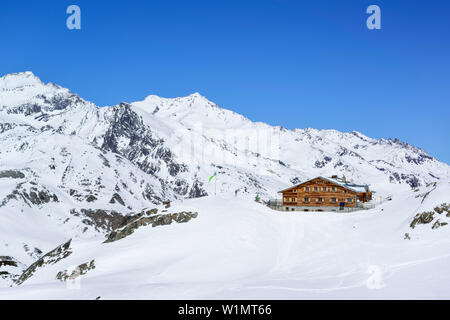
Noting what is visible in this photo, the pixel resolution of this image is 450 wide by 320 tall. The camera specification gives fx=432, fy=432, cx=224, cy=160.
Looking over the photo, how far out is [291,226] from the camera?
57906mm

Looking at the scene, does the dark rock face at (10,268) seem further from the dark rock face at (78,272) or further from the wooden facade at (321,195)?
the wooden facade at (321,195)

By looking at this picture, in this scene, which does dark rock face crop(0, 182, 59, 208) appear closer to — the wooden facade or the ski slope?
the ski slope

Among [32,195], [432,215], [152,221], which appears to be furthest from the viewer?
[32,195]

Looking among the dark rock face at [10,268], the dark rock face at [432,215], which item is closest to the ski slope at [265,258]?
the dark rock face at [432,215]

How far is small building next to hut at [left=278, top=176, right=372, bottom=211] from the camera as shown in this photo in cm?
7050

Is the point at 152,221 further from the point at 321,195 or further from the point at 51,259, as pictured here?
the point at 321,195

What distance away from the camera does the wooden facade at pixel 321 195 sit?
70562 millimetres

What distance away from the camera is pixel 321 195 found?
72125mm

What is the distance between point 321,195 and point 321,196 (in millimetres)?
167

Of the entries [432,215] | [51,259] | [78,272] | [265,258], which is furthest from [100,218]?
[432,215]

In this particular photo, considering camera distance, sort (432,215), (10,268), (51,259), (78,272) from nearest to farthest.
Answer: (432,215) → (78,272) → (51,259) → (10,268)

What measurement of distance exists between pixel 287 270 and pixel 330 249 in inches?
325
